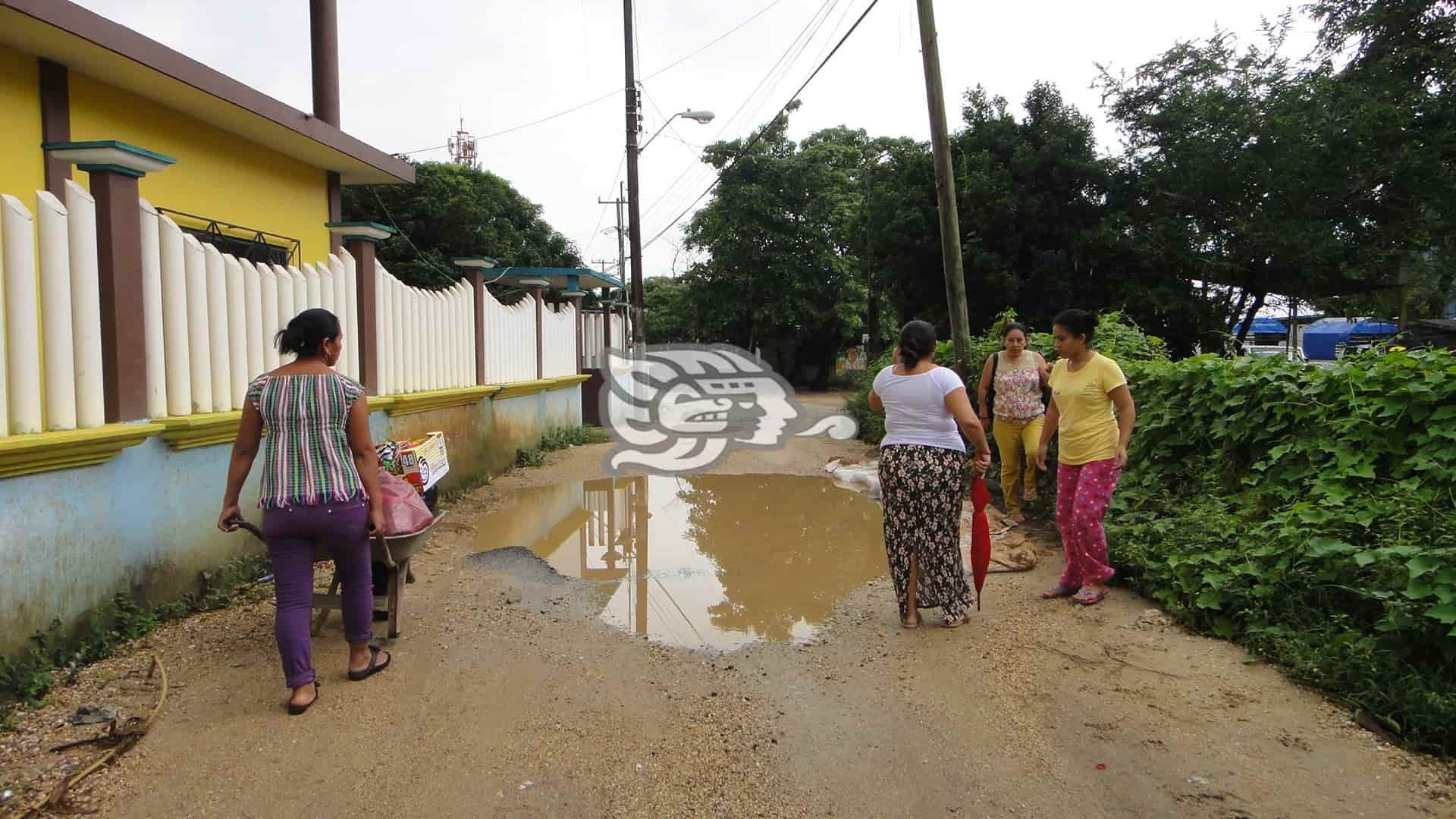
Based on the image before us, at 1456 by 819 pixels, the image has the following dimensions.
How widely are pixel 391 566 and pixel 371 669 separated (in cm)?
46

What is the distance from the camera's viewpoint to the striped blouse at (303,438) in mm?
3184

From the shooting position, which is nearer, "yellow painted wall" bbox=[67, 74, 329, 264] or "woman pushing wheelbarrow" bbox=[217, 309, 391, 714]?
"woman pushing wheelbarrow" bbox=[217, 309, 391, 714]

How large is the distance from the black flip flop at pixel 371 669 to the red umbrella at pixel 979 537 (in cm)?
Result: 290

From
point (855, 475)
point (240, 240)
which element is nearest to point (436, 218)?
point (240, 240)

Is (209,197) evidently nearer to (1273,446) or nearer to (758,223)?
(1273,446)

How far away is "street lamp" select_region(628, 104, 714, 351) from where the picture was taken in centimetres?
1753

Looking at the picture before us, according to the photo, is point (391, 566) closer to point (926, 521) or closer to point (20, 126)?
point (926, 521)

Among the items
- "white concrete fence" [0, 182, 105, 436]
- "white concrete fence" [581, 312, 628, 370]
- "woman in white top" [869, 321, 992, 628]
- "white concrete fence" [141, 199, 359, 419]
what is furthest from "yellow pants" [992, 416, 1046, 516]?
"white concrete fence" [581, 312, 628, 370]

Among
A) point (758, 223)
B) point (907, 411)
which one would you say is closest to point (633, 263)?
point (758, 223)

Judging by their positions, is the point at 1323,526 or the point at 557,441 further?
the point at 557,441

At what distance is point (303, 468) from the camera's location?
10.5 ft

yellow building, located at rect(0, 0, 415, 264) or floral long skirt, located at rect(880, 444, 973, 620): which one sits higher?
yellow building, located at rect(0, 0, 415, 264)

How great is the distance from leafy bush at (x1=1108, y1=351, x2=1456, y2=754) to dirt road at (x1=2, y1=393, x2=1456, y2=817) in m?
0.18

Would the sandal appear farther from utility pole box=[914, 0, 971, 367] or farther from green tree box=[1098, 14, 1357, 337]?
green tree box=[1098, 14, 1357, 337]
